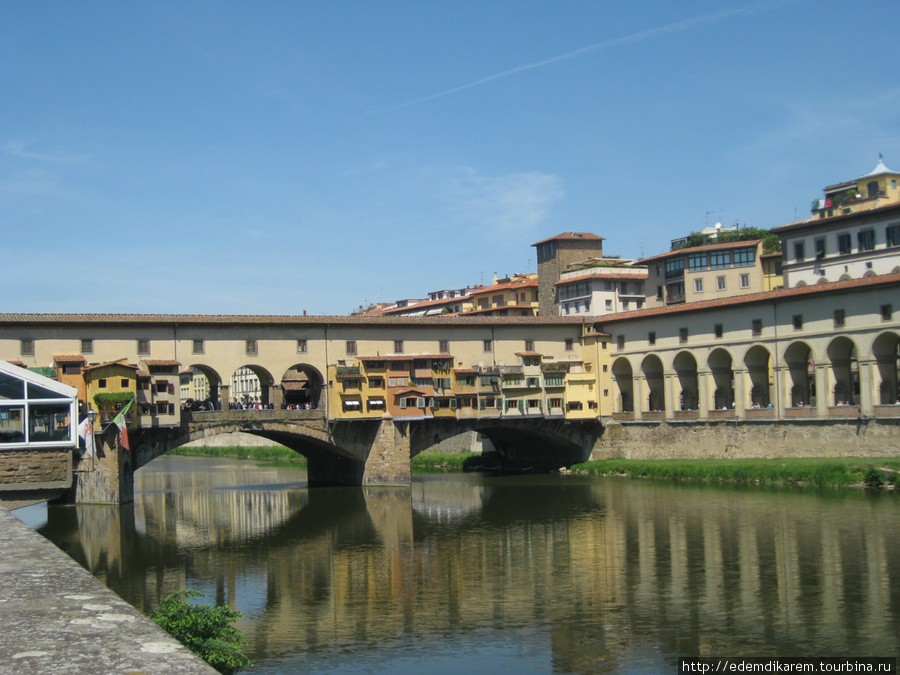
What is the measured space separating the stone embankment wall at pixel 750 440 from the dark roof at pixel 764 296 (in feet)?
22.3

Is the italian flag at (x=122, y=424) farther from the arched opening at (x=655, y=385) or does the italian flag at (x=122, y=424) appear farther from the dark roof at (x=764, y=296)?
the arched opening at (x=655, y=385)

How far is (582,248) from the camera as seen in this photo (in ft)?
307

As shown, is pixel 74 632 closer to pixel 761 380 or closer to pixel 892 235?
pixel 761 380

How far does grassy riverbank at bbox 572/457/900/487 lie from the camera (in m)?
44.2

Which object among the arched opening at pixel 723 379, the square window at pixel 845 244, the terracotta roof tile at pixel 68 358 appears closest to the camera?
the terracotta roof tile at pixel 68 358

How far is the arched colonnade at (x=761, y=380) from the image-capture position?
4956cm

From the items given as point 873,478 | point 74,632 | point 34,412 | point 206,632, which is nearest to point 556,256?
point 873,478

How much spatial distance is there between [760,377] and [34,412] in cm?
4369

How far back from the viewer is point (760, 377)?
5844cm

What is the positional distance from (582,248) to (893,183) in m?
27.6

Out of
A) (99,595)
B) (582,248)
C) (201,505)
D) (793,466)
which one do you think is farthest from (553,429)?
(99,595)

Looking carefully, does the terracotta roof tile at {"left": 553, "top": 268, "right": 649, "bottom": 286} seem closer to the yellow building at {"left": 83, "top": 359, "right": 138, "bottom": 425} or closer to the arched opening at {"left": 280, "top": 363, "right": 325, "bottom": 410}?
the arched opening at {"left": 280, "top": 363, "right": 325, "bottom": 410}

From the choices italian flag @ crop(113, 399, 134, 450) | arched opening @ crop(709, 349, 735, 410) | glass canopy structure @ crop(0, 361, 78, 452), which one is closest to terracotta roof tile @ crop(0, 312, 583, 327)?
italian flag @ crop(113, 399, 134, 450)

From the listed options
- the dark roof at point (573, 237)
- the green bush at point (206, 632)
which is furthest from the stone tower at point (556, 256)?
the green bush at point (206, 632)
